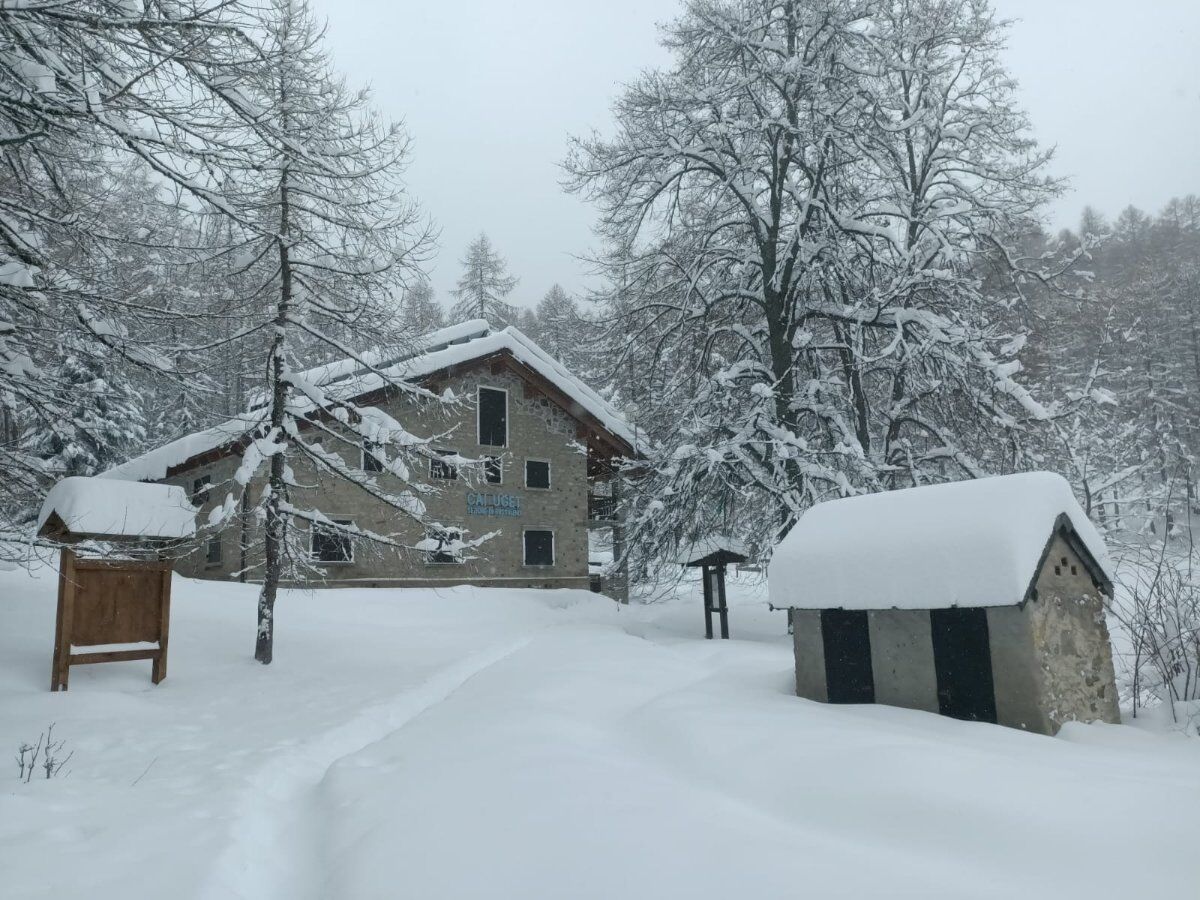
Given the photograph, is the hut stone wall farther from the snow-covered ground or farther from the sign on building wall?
the sign on building wall

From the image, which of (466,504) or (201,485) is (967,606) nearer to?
(466,504)

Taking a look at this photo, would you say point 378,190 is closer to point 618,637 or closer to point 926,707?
point 618,637

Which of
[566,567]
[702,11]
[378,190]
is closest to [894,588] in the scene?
[378,190]

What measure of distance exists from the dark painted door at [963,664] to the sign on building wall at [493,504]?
1614 cm

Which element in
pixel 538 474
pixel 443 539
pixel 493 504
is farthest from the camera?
pixel 538 474

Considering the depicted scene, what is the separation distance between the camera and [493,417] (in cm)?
2177

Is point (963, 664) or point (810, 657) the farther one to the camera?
point (810, 657)

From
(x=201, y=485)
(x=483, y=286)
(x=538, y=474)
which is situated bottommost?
(x=201, y=485)

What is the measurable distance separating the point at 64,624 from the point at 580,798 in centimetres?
669

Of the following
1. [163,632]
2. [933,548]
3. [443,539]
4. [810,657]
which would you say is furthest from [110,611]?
[933,548]

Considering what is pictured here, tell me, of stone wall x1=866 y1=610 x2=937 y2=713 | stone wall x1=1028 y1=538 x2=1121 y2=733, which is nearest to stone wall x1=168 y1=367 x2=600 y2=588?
stone wall x1=866 y1=610 x2=937 y2=713

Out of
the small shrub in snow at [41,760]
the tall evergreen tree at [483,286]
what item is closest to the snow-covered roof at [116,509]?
the small shrub in snow at [41,760]

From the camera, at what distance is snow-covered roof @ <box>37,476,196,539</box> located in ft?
26.7

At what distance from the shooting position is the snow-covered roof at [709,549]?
15.0m
